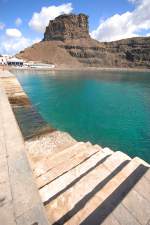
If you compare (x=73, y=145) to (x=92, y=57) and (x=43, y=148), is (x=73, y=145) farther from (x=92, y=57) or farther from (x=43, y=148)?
(x=92, y=57)

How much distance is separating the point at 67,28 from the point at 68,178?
198 metres

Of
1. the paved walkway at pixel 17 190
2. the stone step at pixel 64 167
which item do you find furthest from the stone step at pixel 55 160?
the paved walkway at pixel 17 190

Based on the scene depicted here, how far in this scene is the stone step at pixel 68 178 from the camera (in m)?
4.88

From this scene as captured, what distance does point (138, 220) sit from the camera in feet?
12.6

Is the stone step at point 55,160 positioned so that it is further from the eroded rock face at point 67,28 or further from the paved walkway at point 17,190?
the eroded rock face at point 67,28

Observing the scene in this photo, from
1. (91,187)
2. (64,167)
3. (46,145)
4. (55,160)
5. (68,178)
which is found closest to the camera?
(91,187)

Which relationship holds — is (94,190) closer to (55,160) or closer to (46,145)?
(55,160)

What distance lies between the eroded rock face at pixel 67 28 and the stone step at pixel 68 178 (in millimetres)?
185535

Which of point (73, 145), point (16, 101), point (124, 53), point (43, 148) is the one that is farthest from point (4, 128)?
point (124, 53)

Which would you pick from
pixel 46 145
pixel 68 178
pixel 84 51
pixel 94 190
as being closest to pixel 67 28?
pixel 84 51

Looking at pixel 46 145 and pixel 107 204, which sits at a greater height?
pixel 107 204

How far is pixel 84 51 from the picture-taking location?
15388cm

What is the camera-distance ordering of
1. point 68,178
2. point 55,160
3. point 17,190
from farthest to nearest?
point 55,160, point 68,178, point 17,190

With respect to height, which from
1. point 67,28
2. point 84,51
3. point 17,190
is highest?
point 67,28
